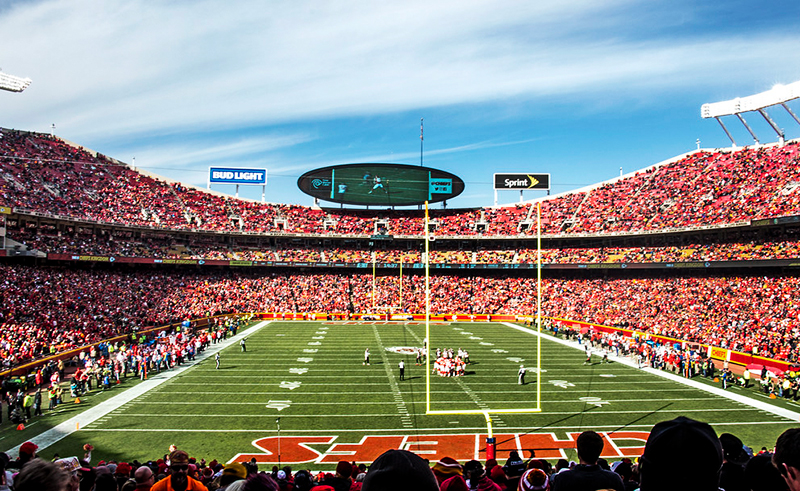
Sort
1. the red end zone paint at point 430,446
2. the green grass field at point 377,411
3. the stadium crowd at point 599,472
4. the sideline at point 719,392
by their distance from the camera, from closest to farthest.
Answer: the stadium crowd at point 599,472
the red end zone paint at point 430,446
the green grass field at point 377,411
the sideline at point 719,392

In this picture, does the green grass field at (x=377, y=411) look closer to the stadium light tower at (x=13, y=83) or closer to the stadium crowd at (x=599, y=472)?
the stadium crowd at (x=599, y=472)

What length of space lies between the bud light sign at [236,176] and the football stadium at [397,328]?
0.85ft

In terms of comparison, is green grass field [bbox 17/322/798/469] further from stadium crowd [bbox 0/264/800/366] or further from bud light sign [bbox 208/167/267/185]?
bud light sign [bbox 208/167/267/185]

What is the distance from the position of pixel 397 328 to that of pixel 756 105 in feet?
126

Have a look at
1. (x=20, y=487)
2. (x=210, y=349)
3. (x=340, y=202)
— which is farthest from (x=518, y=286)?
(x=20, y=487)

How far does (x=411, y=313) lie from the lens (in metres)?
49.4

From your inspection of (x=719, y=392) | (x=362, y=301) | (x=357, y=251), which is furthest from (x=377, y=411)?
(x=357, y=251)

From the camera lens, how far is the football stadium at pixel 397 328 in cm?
789

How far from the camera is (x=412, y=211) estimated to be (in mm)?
65125

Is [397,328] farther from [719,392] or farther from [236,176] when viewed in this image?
[236,176]

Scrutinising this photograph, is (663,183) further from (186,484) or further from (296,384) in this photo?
(186,484)

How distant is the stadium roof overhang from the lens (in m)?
43.5

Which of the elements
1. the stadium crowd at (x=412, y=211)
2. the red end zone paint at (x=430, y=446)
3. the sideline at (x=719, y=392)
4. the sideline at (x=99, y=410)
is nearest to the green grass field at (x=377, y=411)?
the red end zone paint at (x=430, y=446)

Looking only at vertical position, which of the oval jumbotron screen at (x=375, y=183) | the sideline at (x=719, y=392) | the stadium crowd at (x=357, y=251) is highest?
the oval jumbotron screen at (x=375, y=183)
